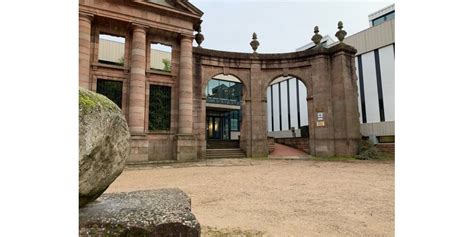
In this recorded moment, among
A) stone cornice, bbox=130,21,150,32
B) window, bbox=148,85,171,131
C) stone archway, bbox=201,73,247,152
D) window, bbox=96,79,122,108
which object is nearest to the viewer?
window, bbox=96,79,122,108

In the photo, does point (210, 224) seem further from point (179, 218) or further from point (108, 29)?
point (108, 29)

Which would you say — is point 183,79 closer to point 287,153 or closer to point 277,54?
point 277,54

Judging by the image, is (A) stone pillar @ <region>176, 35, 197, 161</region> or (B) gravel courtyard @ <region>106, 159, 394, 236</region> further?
(A) stone pillar @ <region>176, 35, 197, 161</region>

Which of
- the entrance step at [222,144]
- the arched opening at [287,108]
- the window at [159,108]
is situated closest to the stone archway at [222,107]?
the arched opening at [287,108]

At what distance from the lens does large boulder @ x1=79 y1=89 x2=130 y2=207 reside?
153 cm

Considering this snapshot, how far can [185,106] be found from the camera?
49.9 ft

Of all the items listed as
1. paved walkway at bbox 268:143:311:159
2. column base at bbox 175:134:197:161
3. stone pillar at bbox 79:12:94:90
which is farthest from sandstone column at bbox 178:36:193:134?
paved walkway at bbox 268:143:311:159

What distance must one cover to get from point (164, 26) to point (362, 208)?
1424 cm

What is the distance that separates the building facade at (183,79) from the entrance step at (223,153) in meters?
0.57

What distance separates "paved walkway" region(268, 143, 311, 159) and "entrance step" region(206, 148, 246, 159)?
84.7 inches

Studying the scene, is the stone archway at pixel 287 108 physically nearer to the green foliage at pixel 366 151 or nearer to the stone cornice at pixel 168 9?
the green foliage at pixel 366 151

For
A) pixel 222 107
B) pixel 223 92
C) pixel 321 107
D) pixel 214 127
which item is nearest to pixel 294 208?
pixel 321 107

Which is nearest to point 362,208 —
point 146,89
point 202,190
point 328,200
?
point 328,200

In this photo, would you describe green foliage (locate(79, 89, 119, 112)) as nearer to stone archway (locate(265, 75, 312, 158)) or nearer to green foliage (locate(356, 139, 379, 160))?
green foliage (locate(356, 139, 379, 160))
